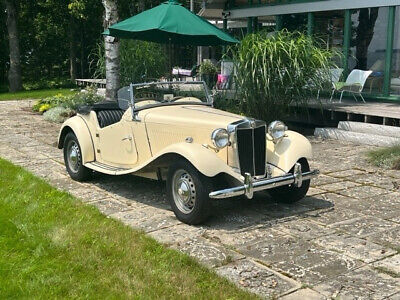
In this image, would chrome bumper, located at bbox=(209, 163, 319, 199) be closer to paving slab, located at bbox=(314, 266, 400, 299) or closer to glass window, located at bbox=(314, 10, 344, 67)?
paving slab, located at bbox=(314, 266, 400, 299)

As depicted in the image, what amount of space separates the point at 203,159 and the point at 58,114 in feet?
27.2

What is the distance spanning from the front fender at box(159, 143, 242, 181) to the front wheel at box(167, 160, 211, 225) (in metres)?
0.10

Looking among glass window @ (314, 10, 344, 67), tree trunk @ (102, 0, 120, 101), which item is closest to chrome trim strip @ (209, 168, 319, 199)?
tree trunk @ (102, 0, 120, 101)

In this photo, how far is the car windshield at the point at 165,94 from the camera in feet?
18.8

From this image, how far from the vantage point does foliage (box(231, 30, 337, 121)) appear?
8.93 meters

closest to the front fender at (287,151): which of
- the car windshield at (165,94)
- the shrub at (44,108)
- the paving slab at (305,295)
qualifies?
the car windshield at (165,94)

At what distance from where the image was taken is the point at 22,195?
547cm

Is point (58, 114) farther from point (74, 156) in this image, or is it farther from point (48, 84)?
point (48, 84)

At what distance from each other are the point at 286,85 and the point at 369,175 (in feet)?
9.87

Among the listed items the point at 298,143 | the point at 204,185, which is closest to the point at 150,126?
the point at 204,185

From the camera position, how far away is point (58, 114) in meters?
12.0

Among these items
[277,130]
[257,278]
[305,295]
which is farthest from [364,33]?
[305,295]

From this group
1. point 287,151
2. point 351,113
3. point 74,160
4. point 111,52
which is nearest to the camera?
point 287,151

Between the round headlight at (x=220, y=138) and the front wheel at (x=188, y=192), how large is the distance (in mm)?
333
